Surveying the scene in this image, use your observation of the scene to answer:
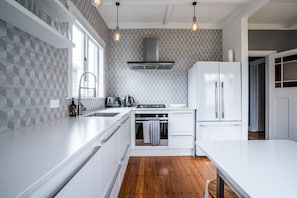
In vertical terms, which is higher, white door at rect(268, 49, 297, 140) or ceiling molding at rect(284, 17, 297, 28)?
ceiling molding at rect(284, 17, 297, 28)

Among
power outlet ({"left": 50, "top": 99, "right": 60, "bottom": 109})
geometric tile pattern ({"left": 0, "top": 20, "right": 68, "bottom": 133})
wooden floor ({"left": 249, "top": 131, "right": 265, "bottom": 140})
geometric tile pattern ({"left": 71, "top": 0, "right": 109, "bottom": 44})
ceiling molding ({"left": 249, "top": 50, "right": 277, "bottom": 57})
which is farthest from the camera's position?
wooden floor ({"left": 249, "top": 131, "right": 265, "bottom": 140})

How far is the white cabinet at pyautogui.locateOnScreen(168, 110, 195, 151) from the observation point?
11.4ft

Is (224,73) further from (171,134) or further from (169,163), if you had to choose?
(169,163)

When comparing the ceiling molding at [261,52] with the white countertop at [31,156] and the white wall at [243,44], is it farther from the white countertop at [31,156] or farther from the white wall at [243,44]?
the white countertop at [31,156]

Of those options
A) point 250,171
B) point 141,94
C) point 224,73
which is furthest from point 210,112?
point 250,171

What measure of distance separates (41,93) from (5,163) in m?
1.02

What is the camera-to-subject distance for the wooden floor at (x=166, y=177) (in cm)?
217

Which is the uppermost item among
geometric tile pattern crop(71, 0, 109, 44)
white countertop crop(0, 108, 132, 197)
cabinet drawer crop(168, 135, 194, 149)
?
geometric tile pattern crop(71, 0, 109, 44)

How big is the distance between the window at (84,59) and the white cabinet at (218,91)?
6.29 ft

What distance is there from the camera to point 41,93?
5.14 ft

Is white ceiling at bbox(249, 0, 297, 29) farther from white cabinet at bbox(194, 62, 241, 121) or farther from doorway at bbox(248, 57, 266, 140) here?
doorway at bbox(248, 57, 266, 140)

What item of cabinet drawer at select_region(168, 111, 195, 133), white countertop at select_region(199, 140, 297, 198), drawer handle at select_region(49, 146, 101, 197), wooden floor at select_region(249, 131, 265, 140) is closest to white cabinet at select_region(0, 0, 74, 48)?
drawer handle at select_region(49, 146, 101, 197)

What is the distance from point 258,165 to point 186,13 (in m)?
3.41

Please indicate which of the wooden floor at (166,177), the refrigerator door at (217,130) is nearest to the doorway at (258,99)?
the refrigerator door at (217,130)
